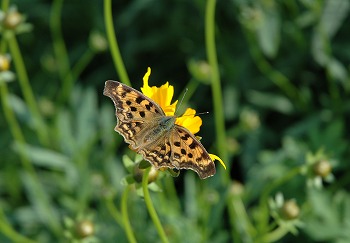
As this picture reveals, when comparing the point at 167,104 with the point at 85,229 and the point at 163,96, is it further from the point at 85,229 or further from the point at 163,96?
the point at 85,229

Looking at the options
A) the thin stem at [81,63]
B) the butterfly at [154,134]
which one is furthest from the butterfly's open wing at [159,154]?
the thin stem at [81,63]

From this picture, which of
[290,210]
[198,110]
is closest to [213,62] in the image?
[290,210]

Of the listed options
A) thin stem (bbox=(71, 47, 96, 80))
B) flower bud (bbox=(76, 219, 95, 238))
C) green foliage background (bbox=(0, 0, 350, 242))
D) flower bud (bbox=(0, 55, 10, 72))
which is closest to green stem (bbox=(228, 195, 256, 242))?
green foliage background (bbox=(0, 0, 350, 242))

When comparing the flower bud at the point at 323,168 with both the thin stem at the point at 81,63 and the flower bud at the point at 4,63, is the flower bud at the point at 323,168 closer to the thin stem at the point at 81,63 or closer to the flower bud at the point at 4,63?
the flower bud at the point at 4,63

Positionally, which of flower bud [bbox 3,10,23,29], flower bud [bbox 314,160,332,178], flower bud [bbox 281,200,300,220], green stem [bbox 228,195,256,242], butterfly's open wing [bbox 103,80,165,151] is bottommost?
green stem [bbox 228,195,256,242]

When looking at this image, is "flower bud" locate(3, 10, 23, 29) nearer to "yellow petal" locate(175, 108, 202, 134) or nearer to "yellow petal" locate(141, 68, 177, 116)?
"yellow petal" locate(141, 68, 177, 116)

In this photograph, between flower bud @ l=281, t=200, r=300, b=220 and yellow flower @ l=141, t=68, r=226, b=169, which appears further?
flower bud @ l=281, t=200, r=300, b=220

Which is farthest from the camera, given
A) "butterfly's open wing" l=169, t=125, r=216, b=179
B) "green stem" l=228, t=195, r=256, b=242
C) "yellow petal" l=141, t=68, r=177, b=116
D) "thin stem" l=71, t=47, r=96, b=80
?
"thin stem" l=71, t=47, r=96, b=80
